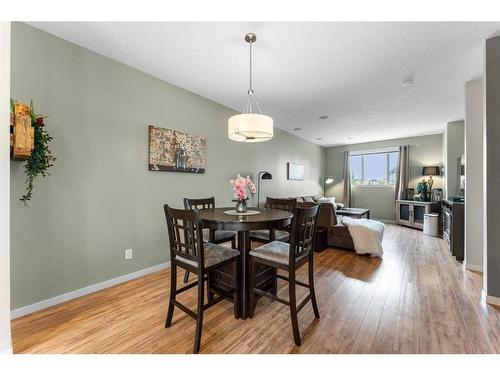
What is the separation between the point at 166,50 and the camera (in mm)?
2295

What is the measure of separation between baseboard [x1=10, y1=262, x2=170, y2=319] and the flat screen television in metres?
3.99

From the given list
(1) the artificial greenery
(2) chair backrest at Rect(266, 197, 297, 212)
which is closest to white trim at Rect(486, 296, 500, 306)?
(2) chair backrest at Rect(266, 197, 297, 212)

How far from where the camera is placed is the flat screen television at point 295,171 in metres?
5.93

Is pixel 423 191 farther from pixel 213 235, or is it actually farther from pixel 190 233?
pixel 190 233

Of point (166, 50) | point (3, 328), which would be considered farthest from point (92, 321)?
point (166, 50)

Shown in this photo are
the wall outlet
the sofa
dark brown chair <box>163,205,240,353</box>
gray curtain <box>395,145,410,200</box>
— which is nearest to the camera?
dark brown chair <box>163,205,240,353</box>

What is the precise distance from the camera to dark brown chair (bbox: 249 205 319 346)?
1604 mm

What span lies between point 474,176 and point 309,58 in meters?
2.62

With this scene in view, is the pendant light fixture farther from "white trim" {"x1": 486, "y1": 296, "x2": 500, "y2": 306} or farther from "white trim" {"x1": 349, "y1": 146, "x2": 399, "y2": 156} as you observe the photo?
"white trim" {"x1": 349, "y1": 146, "x2": 399, "y2": 156}

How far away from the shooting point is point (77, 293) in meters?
2.21
